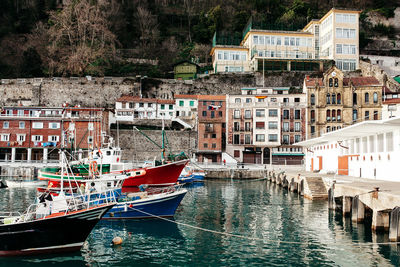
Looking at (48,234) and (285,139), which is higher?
(285,139)

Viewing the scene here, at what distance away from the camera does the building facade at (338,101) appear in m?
64.9

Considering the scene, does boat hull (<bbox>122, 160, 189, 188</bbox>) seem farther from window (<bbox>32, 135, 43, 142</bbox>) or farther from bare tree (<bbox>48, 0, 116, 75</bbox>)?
bare tree (<bbox>48, 0, 116, 75</bbox>)

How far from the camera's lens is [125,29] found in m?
97.8

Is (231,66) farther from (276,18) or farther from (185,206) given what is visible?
(185,206)

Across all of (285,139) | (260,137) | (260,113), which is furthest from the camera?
(260,113)

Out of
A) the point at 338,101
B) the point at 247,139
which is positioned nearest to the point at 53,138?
the point at 247,139

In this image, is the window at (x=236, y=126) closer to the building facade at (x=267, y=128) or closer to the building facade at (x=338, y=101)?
the building facade at (x=267, y=128)

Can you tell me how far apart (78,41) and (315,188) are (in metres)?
67.2

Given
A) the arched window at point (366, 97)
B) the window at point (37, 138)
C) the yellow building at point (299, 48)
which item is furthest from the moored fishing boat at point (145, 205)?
the yellow building at point (299, 48)

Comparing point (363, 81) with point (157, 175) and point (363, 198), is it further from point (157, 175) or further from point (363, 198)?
point (363, 198)

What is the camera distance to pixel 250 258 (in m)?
16.3

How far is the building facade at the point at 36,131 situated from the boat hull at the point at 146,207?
40.2 m

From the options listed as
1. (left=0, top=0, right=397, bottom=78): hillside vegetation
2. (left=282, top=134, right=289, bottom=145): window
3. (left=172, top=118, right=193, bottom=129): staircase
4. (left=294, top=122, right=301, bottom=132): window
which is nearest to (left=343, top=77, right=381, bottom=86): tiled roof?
(left=294, top=122, right=301, bottom=132): window

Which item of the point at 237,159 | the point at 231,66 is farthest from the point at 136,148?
the point at 231,66
